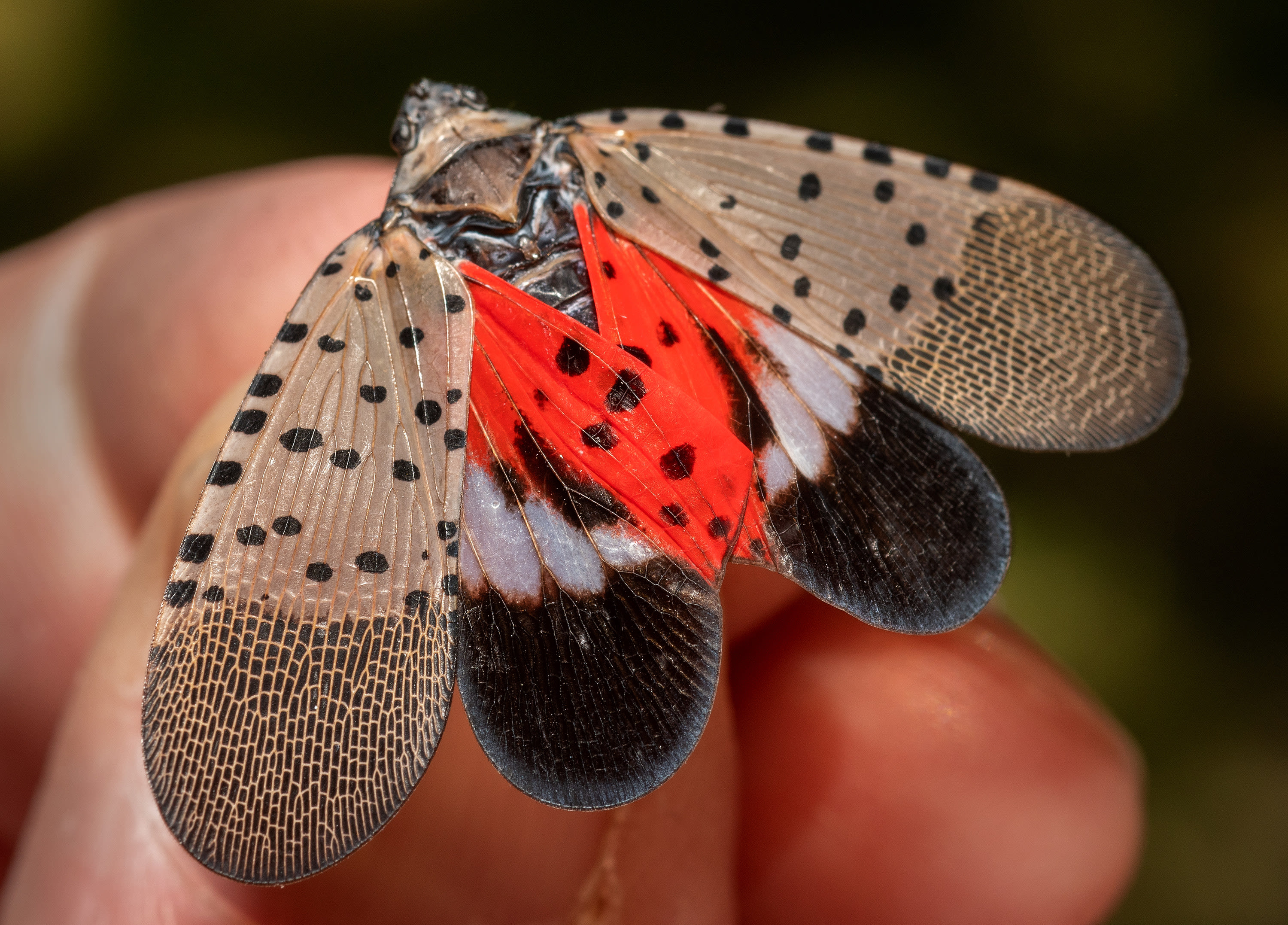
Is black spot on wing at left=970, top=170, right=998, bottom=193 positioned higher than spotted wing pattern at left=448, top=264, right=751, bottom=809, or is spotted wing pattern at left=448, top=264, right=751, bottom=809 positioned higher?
black spot on wing at left=970, top=170, right=998, bottom=193

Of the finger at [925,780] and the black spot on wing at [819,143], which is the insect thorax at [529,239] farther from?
the finger at [925,780]

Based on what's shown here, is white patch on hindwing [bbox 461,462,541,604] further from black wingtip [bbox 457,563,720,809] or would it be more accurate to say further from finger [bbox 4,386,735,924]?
finger [bbox 4,386,735,924]

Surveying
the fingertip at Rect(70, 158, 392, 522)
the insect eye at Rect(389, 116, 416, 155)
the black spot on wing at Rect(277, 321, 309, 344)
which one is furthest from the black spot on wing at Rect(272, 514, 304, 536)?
the fingertip at Rect(70, 158, 392, 522)

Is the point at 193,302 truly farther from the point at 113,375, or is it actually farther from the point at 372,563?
the point at 372,563

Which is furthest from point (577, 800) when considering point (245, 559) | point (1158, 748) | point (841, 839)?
point (1158, 748)

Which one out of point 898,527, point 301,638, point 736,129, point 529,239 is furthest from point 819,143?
point 301,638

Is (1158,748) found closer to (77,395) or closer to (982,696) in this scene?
(982,696)
